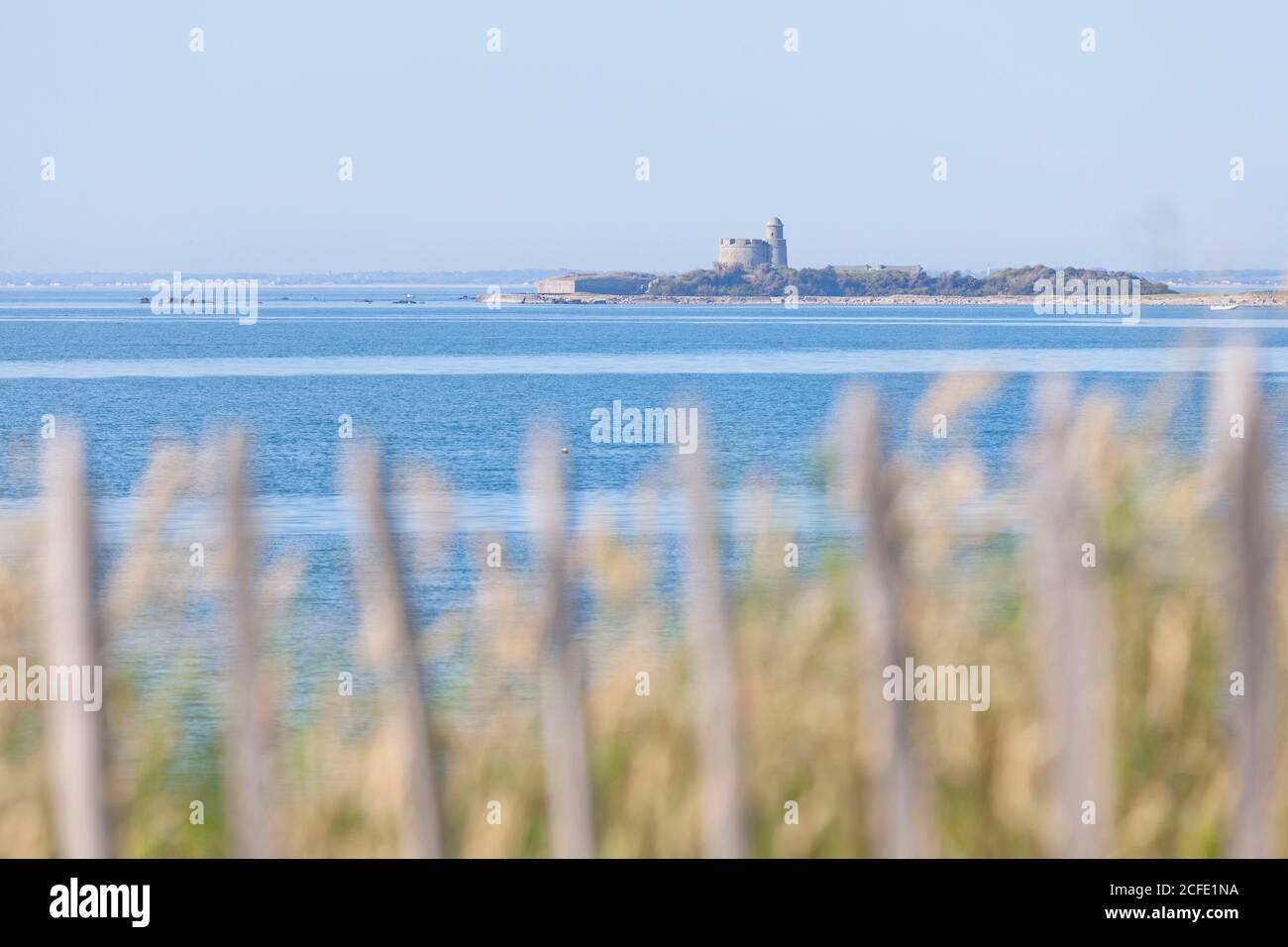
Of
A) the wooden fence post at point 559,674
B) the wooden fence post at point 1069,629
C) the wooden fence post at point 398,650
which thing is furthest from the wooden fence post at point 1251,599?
the wooden fence post at point 398,650

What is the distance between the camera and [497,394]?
231ft

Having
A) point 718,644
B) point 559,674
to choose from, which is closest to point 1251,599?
point 718,644

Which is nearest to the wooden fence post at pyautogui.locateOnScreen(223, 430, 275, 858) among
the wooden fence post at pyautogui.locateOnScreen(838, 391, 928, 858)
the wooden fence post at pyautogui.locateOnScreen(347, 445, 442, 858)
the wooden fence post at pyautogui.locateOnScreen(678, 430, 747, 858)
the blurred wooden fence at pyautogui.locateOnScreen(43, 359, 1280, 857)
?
the blurred wooden fence at pyautogui.locateOnScreen(43, 359, 1280, 857)

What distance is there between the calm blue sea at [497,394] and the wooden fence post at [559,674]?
66 centimetres

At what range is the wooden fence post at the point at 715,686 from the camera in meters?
4.11

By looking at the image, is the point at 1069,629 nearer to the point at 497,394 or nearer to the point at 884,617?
the point at 884,617

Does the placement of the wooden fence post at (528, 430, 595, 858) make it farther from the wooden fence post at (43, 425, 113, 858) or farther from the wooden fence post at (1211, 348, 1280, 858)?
the wooden fence post at (1211, 348, 1280, 858)

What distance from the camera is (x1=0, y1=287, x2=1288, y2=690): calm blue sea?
12.0m

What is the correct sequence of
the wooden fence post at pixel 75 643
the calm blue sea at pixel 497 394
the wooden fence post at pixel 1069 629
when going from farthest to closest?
1. the calm blue sea at pixel 497 394
2. the wooden fence post at pixel 1069 629
3. the wooden fence post at pixel 75 643

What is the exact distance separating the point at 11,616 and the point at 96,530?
1993 mm

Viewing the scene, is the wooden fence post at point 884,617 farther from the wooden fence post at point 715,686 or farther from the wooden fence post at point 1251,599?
the wooden fence post at point 1251,599
